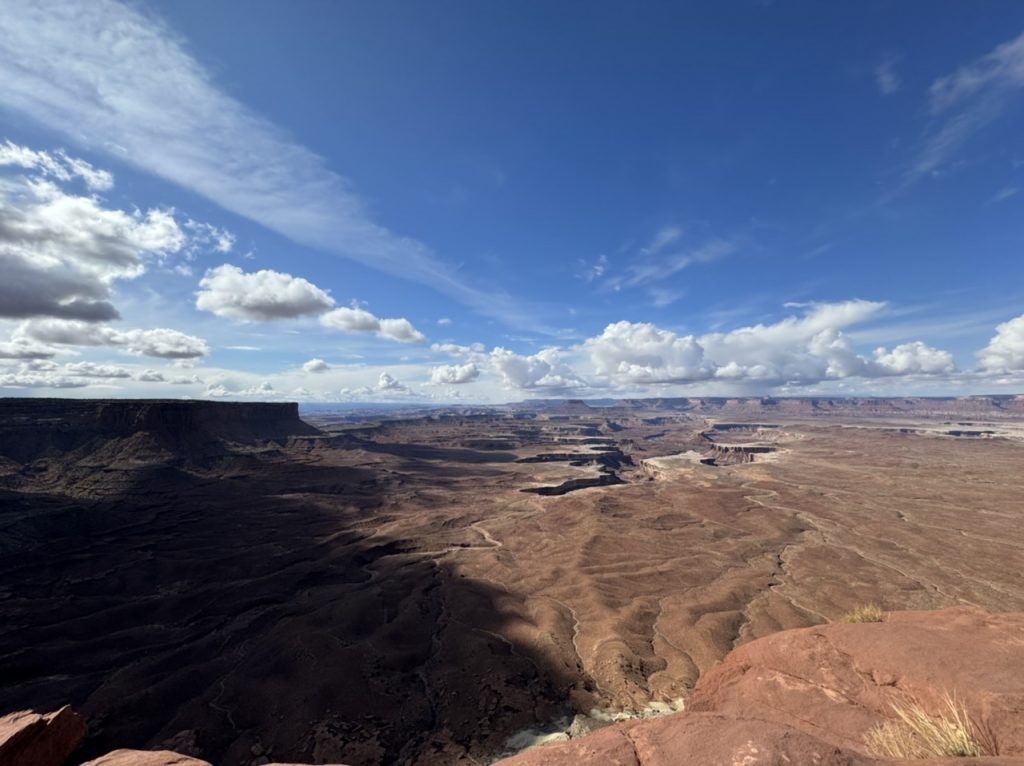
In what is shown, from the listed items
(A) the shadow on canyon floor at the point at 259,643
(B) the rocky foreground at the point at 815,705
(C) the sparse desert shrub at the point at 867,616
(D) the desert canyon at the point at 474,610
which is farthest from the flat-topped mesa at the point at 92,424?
(C) the sparse desert shrub at the point at 867,616

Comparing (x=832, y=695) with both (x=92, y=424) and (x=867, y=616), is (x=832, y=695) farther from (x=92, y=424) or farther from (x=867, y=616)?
(x=92, y=424)

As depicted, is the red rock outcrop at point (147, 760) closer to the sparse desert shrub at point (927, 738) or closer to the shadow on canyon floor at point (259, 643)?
the sparse desert shrub at point (927, 738)

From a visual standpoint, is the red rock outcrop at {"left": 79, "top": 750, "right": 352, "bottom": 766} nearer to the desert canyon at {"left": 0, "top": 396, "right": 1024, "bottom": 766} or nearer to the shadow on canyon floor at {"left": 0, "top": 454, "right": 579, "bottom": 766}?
the desert canyon at {"left": 0, "top": 396, "right": 1024, "bottom": 766}

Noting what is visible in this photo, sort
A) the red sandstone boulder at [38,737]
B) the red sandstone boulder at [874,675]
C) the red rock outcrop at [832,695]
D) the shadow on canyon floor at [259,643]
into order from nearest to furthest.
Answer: the red rock outcrop at [832,695]
the red sandstone boulder at [874,675]
the red sandstone boulder at [38,737]
the shadow on canyon floor at [259,643]

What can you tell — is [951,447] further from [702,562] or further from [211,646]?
[211,646]

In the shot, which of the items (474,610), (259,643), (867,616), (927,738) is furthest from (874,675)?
(259,643)
